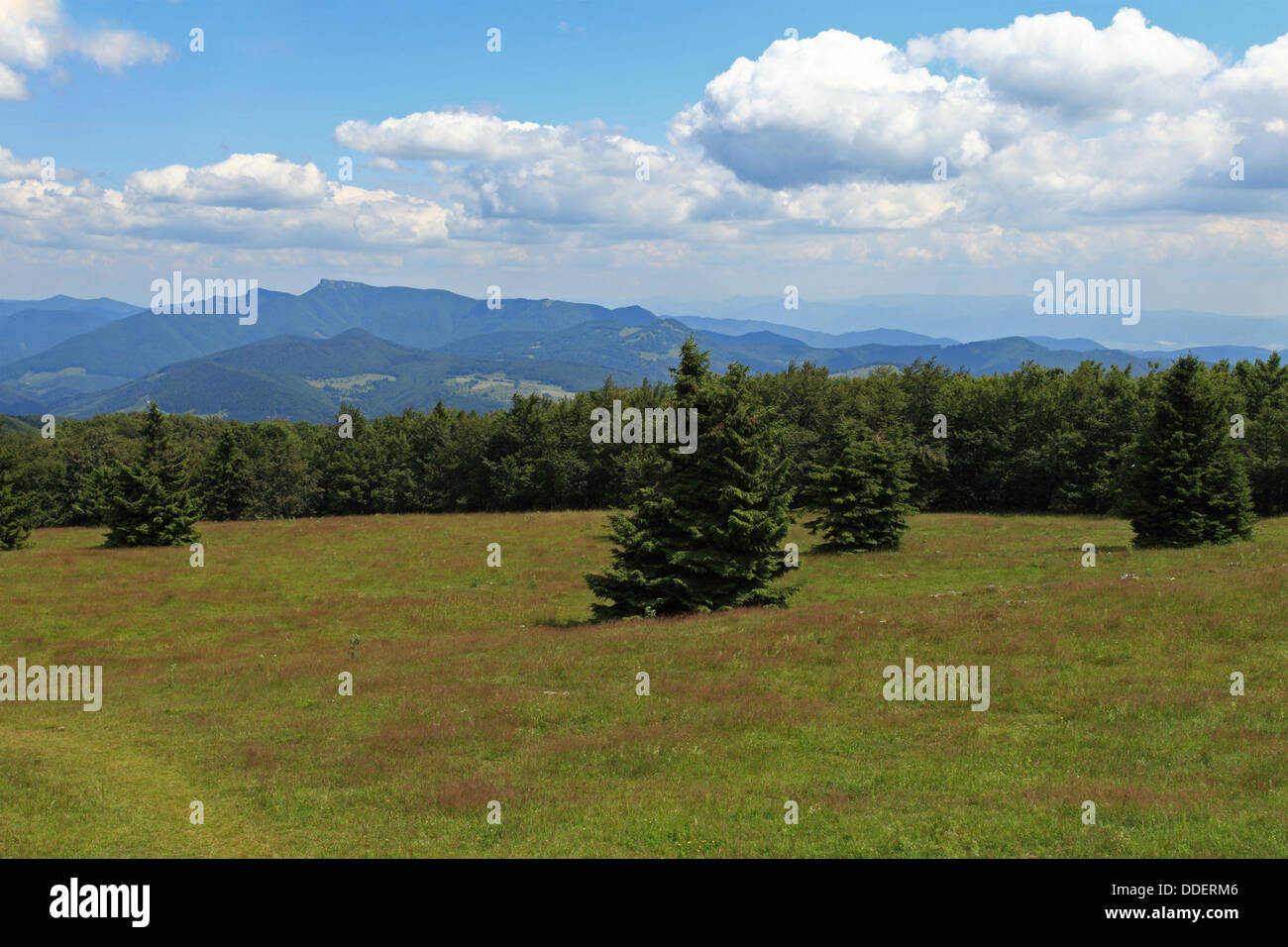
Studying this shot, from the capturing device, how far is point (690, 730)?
704 inches

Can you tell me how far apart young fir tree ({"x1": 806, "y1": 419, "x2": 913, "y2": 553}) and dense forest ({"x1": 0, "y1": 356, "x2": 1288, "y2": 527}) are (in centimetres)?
1595

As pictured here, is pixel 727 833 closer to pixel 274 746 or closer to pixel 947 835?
pixel 947 835

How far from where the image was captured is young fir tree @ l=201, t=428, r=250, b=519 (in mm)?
95375

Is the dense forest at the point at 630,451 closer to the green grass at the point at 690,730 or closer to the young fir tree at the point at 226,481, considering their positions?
the young fir tree at the point at 226,481

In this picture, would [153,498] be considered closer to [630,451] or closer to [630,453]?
[630,453]

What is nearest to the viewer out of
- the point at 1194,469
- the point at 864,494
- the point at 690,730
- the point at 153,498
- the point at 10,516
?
the point at 690,730

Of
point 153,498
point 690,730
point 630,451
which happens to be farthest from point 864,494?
point 153,498

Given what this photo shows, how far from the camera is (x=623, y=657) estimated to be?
24.8 m

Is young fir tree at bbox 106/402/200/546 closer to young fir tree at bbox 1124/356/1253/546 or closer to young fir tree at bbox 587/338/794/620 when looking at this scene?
young fir tree at bbox 587/338/794/620

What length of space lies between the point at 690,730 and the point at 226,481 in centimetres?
9298

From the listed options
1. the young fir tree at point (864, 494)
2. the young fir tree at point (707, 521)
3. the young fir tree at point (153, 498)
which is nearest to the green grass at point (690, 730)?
the young fir tree at point (707, 521)

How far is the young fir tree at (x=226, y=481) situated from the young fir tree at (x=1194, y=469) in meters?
91.9

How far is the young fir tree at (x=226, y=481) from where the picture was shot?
95375 mm
